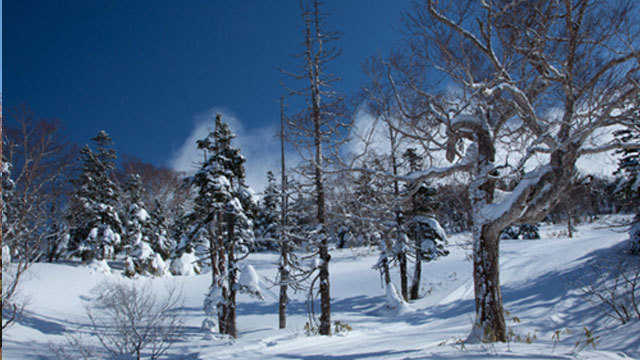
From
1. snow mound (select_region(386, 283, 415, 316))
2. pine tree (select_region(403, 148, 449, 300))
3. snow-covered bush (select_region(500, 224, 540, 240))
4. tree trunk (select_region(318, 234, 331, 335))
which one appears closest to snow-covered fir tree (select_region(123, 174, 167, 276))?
snow mound (select_region(386, 283, 415, 316))

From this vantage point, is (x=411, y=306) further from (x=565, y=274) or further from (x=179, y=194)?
(x=179, y=194)

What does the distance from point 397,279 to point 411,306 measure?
6.90 m

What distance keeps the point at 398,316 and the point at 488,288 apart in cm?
1159

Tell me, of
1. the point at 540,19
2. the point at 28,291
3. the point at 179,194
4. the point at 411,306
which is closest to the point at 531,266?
the point at 411,306

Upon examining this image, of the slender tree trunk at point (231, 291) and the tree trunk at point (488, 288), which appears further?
the slender tree trunk at point (231, 291)

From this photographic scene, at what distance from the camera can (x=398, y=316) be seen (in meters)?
16.7

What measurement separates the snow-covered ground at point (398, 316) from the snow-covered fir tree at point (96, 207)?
208cm

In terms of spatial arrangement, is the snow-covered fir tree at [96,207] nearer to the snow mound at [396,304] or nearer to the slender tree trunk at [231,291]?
the slender tree trunk at [231,291]

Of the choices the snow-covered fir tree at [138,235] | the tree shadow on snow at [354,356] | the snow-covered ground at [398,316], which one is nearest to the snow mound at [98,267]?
the snow-covered ground at [398,316]

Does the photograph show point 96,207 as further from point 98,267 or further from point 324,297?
point 324,297

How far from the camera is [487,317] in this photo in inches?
241

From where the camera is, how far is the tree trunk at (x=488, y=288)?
6.06m

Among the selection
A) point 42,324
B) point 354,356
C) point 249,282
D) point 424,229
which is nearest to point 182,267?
point 42,324

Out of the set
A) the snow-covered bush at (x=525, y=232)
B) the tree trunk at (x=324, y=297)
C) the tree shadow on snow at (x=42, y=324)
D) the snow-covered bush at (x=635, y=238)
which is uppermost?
the snow-covered bush at (x=525, y=232)
